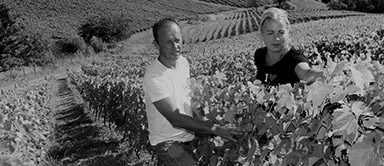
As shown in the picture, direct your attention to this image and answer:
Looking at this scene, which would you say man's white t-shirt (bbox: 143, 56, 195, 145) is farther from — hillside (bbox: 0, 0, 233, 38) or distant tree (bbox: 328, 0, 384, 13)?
hillside (bbox: 0, 0, 233, 38)

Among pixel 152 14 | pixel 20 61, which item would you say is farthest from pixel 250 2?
pixel 20 61

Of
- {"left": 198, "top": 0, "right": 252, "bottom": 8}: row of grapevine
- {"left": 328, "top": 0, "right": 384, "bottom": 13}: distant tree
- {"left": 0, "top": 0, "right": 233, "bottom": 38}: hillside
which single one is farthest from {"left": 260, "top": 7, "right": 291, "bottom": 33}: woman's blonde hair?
{"left": 198, "top": 0, "right": 252, "bottom": 8}: row of grapevine

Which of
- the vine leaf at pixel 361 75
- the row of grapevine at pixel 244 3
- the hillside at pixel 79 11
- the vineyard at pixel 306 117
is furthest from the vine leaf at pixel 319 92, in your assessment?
the row of grapevine at pixel 244 3

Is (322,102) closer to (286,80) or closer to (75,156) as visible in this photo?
(286,80)

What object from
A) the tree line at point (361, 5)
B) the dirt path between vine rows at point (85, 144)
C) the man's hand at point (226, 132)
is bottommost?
the tree line at point (361, 5)

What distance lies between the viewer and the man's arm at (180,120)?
2645 millimetres

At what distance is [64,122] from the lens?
13.3 metres

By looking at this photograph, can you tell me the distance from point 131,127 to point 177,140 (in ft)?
17.7

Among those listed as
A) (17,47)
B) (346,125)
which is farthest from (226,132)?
(17,47)

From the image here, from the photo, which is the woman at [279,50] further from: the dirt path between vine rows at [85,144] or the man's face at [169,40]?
the dirt path between vine rows at [85,144]

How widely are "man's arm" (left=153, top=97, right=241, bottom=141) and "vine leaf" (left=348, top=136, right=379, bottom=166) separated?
111 cm

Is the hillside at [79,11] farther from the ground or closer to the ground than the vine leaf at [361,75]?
closer to the ground

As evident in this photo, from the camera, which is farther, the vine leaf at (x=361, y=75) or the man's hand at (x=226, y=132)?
the man's hand at (x=226, y=132)

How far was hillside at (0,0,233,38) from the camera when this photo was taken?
3354 inches
